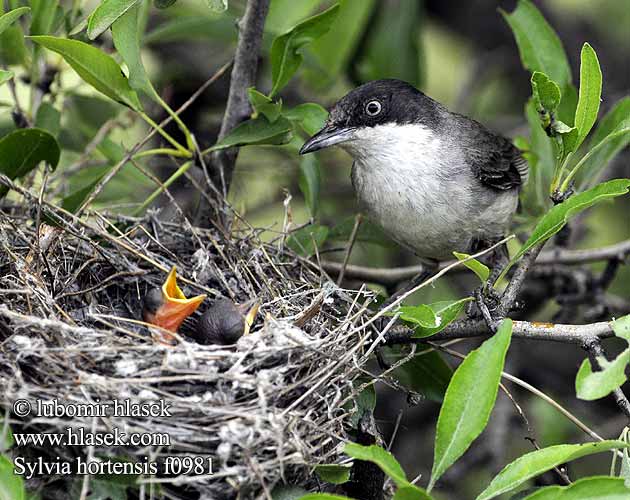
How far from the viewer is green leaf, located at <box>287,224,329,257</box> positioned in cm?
410

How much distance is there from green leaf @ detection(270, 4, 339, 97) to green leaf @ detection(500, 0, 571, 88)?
1.00m

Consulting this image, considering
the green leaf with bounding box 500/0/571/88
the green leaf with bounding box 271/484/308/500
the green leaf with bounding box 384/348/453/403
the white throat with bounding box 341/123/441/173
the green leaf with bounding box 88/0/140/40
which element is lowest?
the green leaf with bounding box 384/348/453/403

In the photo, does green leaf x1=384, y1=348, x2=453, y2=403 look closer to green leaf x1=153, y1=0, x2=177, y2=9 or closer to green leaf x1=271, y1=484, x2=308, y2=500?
green leaf x1=271, y1=484, x2=308, y2=500

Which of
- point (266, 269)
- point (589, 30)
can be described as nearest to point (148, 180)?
point (266, 269)

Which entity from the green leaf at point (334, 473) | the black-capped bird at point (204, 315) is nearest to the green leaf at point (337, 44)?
the black-capped bird at point (204, 315)

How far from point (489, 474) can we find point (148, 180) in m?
2.42

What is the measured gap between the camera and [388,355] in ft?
12.2

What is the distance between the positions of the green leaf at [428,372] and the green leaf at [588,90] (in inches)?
43.1

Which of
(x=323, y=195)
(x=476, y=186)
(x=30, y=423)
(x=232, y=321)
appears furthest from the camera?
(x=323, y=195)

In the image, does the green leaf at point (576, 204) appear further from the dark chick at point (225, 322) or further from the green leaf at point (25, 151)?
the green leaf at point (25, 151)

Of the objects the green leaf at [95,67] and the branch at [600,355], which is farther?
the green leaf at [95,67]

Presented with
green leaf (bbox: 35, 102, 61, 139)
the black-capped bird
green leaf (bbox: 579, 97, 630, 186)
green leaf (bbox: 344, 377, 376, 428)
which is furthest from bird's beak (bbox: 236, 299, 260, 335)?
green leaf (bbox: 579, 97, 630, 186)

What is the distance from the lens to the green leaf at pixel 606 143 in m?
3.80

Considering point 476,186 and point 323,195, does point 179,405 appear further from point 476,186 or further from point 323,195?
point 323,195
